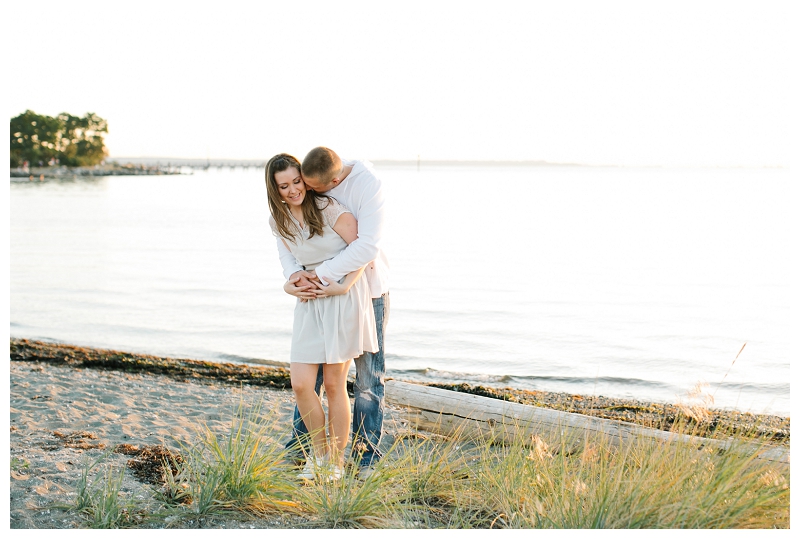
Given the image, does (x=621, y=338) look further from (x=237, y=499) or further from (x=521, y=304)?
(x=237, y=499)

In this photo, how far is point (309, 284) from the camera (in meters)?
4.82

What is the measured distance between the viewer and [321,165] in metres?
4.52

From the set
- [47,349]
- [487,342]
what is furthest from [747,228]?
[47,349]

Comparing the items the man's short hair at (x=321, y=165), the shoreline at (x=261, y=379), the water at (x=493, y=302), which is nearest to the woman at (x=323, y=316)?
the man's short hair at (x=321, y=165)

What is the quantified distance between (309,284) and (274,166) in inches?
32.0

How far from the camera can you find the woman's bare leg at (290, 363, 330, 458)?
4.86m

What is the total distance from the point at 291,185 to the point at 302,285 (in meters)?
0.68

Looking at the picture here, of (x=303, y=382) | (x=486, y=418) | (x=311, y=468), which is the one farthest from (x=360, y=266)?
(x=486, y=418)

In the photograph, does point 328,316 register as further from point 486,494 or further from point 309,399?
point 486,494

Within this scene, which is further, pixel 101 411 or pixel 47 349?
pixel 47 349

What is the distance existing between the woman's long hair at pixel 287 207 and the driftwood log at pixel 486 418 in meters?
2.09

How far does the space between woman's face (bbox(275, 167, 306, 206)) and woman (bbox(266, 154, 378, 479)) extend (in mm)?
11

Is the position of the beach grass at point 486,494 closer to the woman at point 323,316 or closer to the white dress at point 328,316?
the woman at point 323,316

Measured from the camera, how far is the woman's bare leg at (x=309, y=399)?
4.86m
